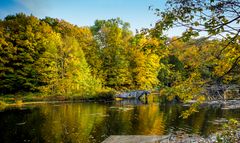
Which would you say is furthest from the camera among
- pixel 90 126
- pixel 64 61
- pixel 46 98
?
pixel 64 61

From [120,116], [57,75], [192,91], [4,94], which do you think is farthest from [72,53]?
[192,91]

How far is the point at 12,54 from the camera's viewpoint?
154 ft

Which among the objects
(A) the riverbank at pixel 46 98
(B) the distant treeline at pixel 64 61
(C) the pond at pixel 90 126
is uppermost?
(B) the distant treeline at pixel 64 61

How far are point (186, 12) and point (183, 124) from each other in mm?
15745

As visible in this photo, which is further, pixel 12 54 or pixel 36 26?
pixel 36 26

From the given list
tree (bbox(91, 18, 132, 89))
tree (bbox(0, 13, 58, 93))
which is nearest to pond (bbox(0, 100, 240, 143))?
tree (bbox(0, 13, 58, 93))

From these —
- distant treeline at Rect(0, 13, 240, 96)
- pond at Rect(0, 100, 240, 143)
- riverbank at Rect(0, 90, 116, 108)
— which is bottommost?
pond at Rect(0, 100, 240, 143)

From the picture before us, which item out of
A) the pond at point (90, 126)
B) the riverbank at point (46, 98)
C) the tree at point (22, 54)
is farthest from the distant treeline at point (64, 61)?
the pond at point (90, 126)

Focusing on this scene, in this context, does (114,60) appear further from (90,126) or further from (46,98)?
(90,126)

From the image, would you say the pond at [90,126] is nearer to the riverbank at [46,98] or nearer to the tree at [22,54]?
the riverbank at [46,98]

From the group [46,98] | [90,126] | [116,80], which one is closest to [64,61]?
[46,98]

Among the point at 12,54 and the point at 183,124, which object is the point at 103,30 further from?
the point at 183,124

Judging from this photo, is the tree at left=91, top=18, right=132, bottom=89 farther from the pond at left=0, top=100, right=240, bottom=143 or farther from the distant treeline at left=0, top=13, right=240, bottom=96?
the pond at left=0, top=100, right=240, bottom=143

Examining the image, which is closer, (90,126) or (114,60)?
(90,126)
